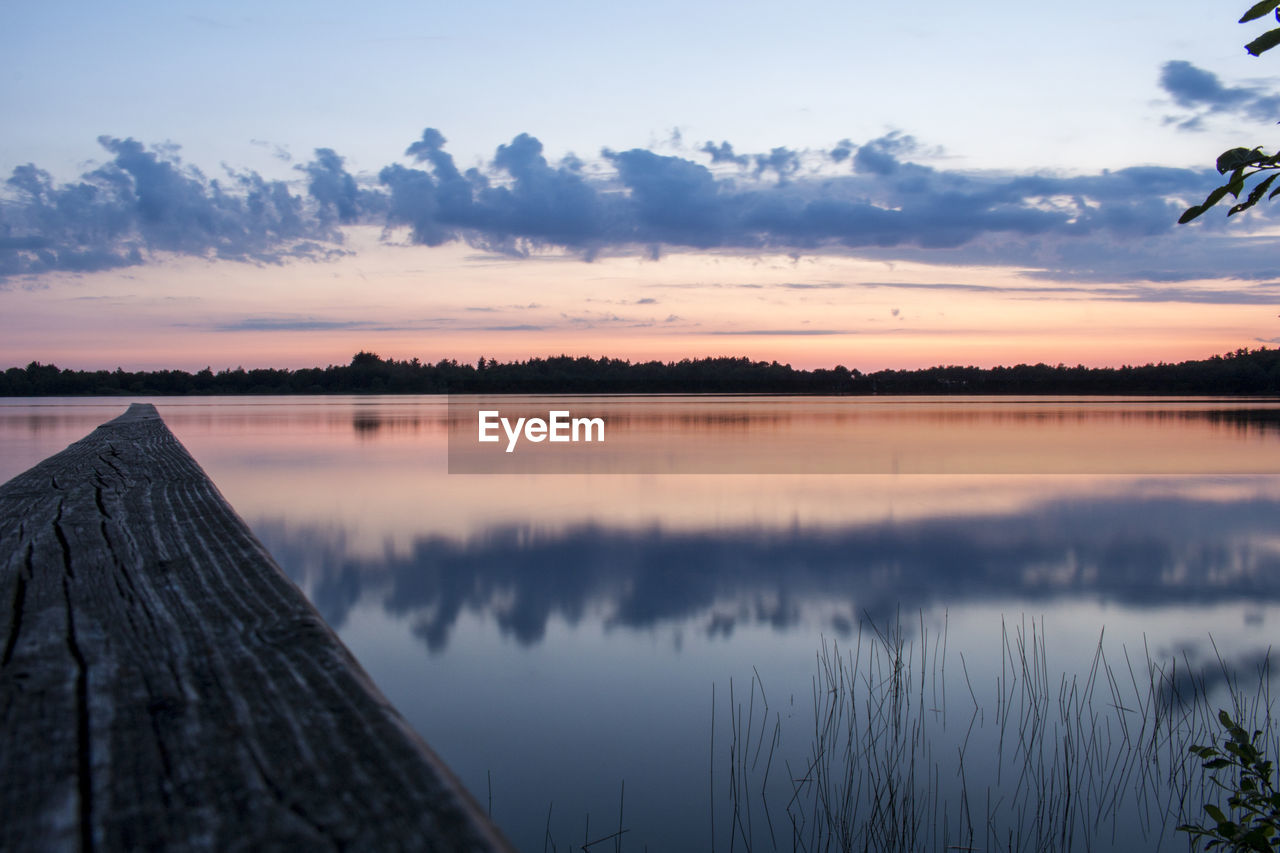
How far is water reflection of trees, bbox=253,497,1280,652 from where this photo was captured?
7824 mm

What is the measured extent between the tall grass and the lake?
19mm


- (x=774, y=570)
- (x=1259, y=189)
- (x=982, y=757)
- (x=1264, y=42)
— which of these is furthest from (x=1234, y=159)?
(x=774, y=570)

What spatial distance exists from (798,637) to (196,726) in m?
6.52

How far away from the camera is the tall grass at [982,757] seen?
394cm

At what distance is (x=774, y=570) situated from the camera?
9.37 meters

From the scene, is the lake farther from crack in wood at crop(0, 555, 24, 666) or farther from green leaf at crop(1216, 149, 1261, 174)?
crack in wood at crop(0, 555, 24, 666)

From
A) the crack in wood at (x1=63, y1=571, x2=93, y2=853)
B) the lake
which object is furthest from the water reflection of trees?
the crack in wood at (x1=63, y1=571, x2=93, y2=853)

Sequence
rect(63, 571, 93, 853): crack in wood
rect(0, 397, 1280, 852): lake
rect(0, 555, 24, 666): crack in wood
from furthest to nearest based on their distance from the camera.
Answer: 1. rect(0, 397, 1280, 852): lake
2. rect(0, 555, 24, 666): crack in wood
3. rect(63, 571, 93, 853): crack in wood

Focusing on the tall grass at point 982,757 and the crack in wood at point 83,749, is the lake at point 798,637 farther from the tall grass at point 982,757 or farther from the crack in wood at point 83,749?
the crack in wood at point 83,749

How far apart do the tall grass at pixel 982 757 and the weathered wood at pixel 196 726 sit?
3388mm

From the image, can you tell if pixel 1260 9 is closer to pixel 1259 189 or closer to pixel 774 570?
pixel 1259 189

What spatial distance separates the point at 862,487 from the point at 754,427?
1734 centimetres

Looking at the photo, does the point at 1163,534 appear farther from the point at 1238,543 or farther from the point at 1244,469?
the point at 1244,469

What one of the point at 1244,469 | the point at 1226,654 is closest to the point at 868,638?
the point at 1226,654
